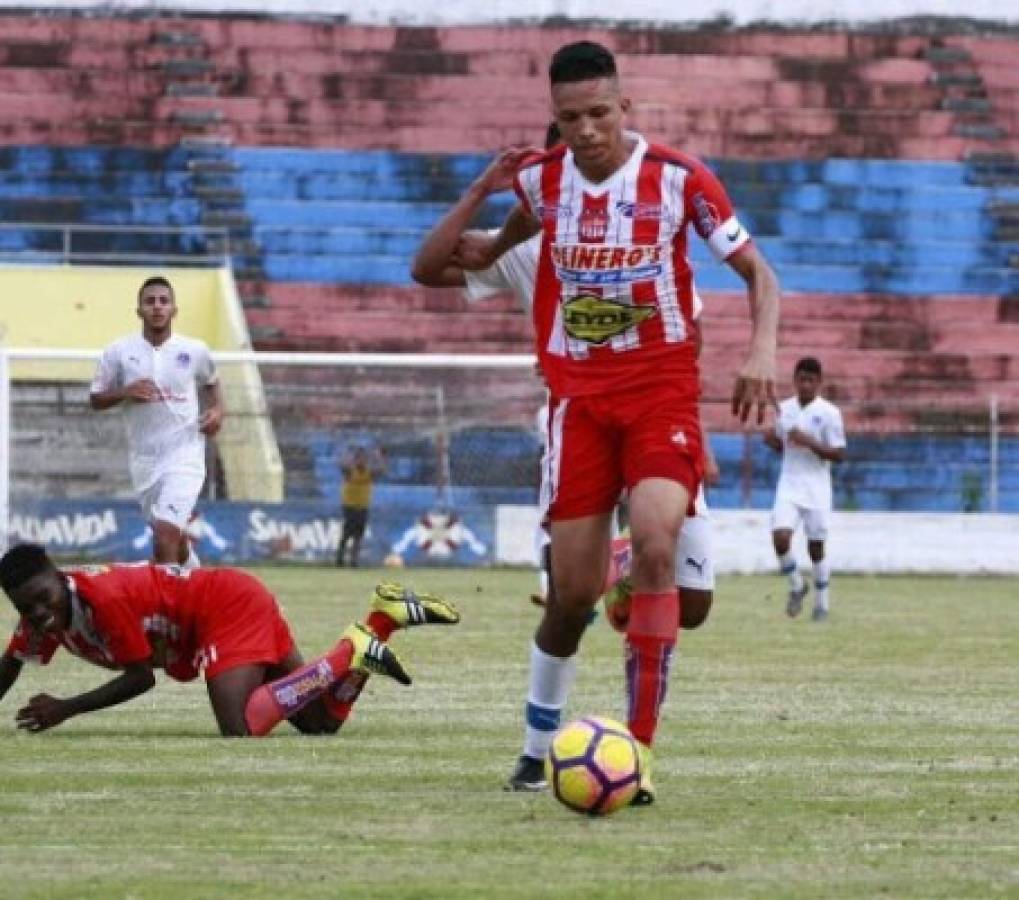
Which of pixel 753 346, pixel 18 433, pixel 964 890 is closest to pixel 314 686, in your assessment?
pixel 753 346

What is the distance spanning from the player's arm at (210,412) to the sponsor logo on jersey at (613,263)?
320 inches

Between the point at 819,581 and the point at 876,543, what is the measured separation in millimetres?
10542

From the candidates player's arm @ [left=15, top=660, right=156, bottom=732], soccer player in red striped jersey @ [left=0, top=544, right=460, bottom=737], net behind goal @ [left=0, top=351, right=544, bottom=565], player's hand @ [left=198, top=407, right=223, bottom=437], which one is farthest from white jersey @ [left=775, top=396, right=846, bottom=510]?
player's arm @ [left=15, top=660, right=156, bottom=732]

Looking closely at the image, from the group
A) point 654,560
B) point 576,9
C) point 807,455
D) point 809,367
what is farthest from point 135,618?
point 576,9

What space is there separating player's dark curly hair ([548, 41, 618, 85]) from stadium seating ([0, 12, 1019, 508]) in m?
27.5

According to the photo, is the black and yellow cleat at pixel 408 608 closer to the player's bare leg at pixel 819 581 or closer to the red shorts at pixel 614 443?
the red shorts at pixel 614 443

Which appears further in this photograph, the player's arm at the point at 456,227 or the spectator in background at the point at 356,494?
the spectator in background at the point at 356,494

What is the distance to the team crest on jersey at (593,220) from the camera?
27.9 ft

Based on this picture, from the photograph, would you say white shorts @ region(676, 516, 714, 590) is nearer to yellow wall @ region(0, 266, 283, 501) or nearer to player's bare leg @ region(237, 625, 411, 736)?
player's bare leg @ region(237, 625, 411, 736)

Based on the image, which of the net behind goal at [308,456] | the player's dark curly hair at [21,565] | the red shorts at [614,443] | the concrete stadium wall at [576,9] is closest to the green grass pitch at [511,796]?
the player's dark curly hair at [21,565]

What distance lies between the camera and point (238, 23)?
132 ft

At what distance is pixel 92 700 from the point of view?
10.5 metres

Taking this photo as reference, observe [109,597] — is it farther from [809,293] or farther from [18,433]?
[809,293]

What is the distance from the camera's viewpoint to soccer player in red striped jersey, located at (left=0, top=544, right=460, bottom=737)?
10.3m
